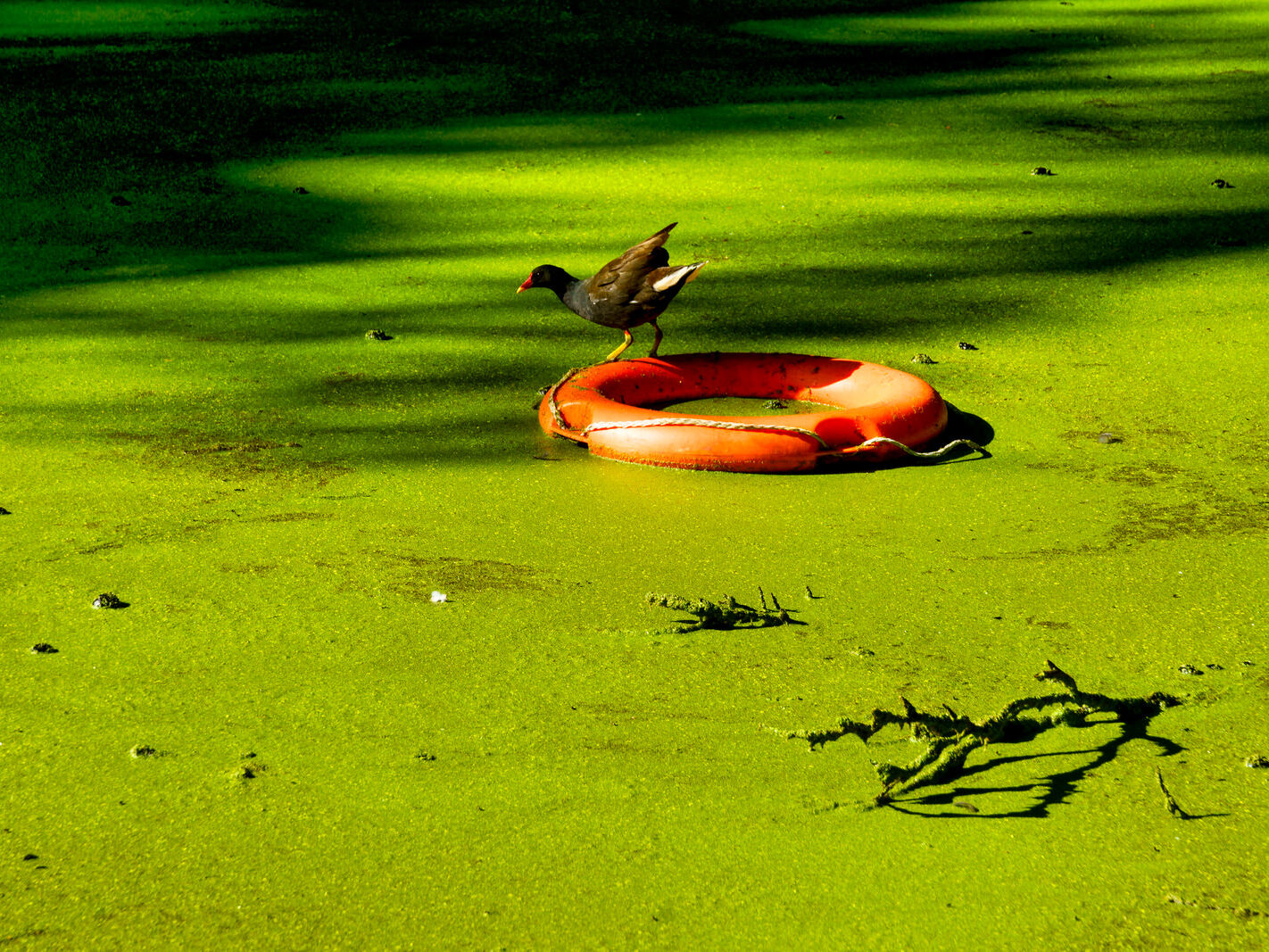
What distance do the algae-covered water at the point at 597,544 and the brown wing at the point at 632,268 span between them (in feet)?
0.96

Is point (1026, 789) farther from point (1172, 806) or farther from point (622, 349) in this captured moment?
point (622, 349)

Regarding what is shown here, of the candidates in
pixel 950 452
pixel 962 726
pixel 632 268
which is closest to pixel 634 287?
pixel 632 268

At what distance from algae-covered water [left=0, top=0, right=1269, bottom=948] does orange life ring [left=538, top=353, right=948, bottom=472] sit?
0.06m

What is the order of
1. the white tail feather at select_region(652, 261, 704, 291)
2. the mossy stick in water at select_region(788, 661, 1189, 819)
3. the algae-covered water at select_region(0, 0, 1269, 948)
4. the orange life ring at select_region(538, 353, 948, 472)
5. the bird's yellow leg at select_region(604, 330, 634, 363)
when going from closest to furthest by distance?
the algae-covered water at select_region(0, 0, 1269, 948) < the mossy stick in water at select_region(788, 661, 1189, 819) < the orange life ring at select_region(538, 353, 948, 472) < the white tail feather at select_region(652, 261, 704, 291) < the bird's yellow leg at select_region(604, 330, 634, 363)

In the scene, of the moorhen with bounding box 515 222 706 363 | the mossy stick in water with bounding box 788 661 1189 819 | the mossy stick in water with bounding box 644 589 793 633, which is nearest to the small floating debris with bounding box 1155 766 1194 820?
the mossy stick in water with bounding box 788 661 1189 819

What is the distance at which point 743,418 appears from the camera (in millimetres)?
2723

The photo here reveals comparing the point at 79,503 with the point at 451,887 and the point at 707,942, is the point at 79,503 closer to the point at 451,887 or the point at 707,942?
the point at 451,887

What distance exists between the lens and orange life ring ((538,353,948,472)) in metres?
2.57

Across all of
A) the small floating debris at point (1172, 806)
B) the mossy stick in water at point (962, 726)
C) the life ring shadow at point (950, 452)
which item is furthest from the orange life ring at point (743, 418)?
the small floating debris at point (1172, 806)

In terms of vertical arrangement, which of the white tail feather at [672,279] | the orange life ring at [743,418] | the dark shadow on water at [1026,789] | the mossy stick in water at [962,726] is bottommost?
the dark shadow on water at [1026,789]

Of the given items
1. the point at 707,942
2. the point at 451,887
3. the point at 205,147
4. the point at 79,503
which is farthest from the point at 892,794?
the point at 205,147

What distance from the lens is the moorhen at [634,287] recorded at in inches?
115

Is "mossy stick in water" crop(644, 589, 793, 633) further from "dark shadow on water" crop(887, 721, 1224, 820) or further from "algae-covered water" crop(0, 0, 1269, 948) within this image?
"dark shadow on water" crop(887, 721, 1224, 820)

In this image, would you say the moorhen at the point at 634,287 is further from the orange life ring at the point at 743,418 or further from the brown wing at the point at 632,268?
the orange life ring at the point at 743,418
